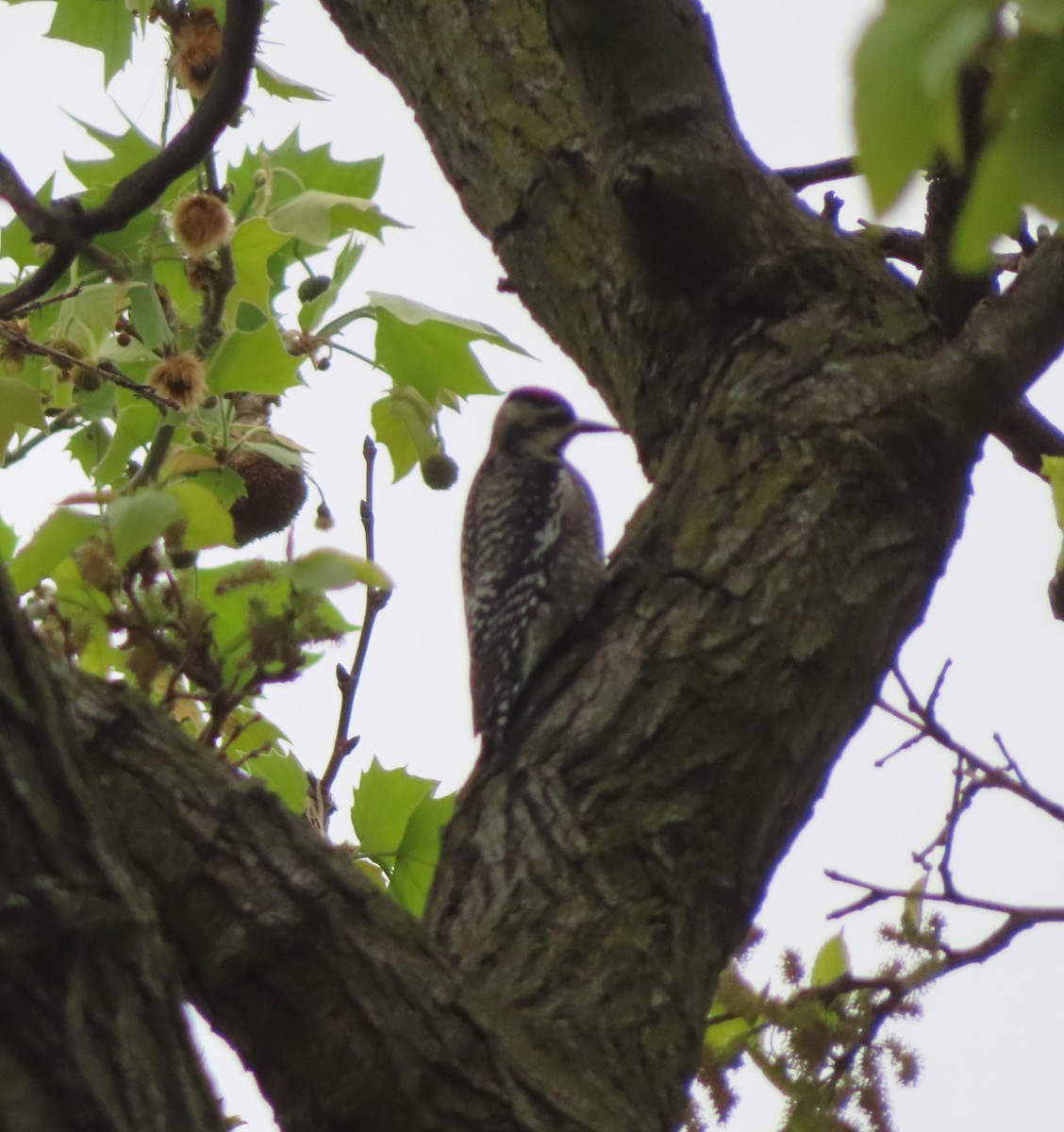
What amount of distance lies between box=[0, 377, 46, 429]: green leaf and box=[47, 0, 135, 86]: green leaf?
3.92 ft

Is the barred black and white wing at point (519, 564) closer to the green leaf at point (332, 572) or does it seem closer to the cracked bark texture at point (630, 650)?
the cracked bark texture at point (630, 650)

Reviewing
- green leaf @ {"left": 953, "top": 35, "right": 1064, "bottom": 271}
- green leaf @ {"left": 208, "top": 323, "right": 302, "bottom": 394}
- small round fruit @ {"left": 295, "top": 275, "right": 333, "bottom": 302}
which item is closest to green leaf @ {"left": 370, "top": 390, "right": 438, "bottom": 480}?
small round fruit @ {"left": 295, "top": 275, "right": 333, "bottom": 302}

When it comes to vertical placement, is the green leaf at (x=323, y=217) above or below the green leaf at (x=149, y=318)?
above

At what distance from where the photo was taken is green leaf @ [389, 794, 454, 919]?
9.02 feet

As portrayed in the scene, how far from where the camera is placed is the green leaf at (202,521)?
2.21 meters

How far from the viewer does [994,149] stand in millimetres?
1041

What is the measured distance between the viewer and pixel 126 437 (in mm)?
2486

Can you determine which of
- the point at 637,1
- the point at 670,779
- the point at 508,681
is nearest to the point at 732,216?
the point at 637,1

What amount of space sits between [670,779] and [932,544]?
0.76 m

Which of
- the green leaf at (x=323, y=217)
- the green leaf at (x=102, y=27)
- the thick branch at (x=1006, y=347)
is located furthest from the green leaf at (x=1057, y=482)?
the green leaf at (x=102, y=27)

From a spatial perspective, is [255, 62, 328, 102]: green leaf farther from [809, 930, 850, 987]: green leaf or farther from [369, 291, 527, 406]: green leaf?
[809, 930, 850, 987]: green leaf

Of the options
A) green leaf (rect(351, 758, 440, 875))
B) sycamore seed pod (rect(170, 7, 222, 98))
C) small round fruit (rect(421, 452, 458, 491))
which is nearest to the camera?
sycamore seed pod (rect(170, 7, 222, 98))

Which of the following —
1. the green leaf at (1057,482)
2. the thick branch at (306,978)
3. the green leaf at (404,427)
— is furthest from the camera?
the green leaf at (404,427)

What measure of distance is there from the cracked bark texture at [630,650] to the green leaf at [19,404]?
1.93 ft
